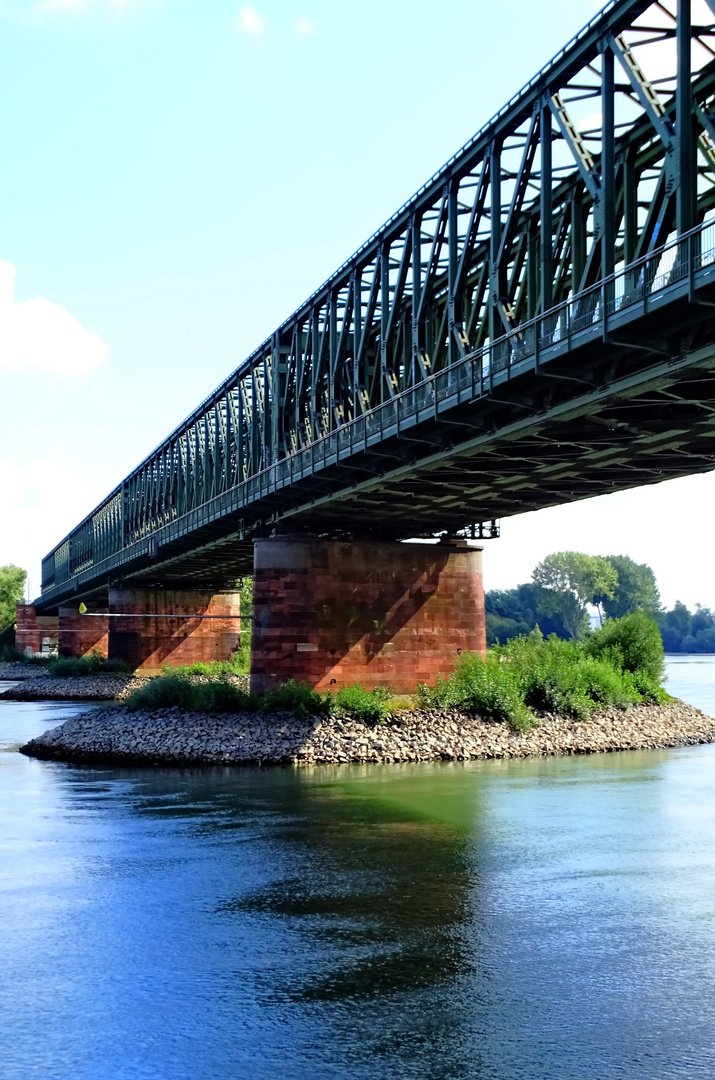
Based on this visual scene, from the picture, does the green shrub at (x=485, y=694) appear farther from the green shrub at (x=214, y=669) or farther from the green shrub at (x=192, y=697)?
the green shrub at (x=214, y=669)

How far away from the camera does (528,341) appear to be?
25.6 metres

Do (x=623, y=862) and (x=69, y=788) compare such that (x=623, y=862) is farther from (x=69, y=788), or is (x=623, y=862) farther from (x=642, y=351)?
(x=69, y=788)

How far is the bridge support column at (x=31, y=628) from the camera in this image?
140 m

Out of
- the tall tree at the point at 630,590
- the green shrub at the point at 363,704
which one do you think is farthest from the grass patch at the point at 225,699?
the tall tree at the point at 630,590

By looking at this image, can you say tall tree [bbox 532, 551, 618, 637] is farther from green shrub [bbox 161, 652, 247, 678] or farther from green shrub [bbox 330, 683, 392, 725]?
green shrub [bbox 330, 683, 392, 725]

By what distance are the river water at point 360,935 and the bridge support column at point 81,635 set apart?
80.2 m

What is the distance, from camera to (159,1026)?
12961mm

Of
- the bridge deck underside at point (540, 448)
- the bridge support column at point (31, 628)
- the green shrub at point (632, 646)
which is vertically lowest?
the green shrub at point (632, 646)

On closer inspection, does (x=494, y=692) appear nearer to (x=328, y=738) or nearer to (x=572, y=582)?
(x=328, y=738)

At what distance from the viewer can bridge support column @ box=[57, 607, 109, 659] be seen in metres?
108

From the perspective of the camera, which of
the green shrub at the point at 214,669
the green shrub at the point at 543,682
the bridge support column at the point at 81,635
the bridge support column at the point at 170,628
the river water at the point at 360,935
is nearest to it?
the river water at the point at 360,935

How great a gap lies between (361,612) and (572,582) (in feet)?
407

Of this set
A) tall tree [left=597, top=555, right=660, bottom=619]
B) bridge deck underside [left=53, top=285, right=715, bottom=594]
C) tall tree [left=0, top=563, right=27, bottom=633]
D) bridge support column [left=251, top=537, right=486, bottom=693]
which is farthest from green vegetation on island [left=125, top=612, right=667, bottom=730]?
tall tree [left=597, top=555, right=660, bottom=619]

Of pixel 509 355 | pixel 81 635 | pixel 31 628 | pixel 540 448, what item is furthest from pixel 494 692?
pixel 31 628
